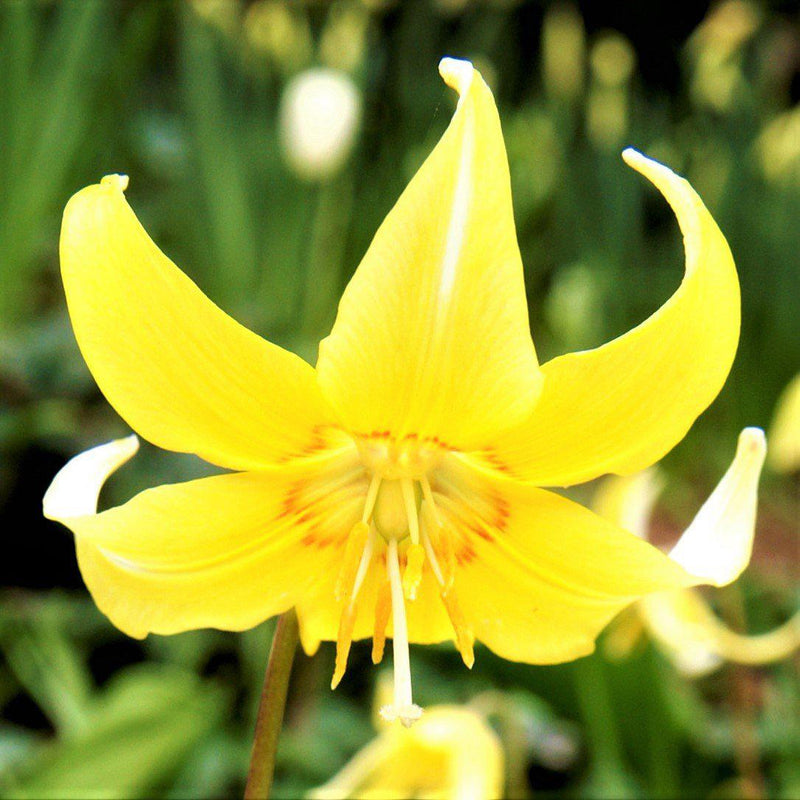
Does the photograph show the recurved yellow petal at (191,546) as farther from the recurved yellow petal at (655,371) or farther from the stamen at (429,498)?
the recurved yellow petal at (655,371)

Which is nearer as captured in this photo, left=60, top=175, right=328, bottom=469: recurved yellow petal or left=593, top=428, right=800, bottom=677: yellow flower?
left=60, top=175, right=328, bottom=469: recurved yellow petal

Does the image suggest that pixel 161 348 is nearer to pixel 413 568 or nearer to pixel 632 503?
pixel 413 568

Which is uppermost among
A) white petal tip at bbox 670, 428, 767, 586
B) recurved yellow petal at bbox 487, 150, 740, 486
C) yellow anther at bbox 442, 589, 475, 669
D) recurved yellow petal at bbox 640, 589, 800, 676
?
recurved yellow petal at bbox 487, 150, 740, 486

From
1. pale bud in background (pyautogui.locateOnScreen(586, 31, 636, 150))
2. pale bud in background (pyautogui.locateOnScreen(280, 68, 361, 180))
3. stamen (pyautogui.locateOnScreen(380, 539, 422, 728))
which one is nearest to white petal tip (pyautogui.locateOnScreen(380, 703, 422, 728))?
stamen (pyautogui.locateOnScreen(380, 539, 422, 728))

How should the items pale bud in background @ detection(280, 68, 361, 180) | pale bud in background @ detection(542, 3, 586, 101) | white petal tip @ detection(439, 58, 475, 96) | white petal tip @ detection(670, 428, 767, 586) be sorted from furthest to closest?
pale bud in background @ detection(542, 3, 586, 101) → pale bud in background @ detection(280, 68, 361, 180) → white petal tip @ detection(670, 428, 767, 586) → white petal tip @ detection(439, 58, 475, 96)

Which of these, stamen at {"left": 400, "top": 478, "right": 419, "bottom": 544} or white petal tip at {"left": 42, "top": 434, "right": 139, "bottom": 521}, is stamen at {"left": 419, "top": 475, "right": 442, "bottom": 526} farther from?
white petal tip at {"left": 42, "top": 434, "right": 139, "bottom": 521}

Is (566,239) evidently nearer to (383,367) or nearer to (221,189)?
(221,189)

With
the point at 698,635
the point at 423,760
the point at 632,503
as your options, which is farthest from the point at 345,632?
the point at 698,635

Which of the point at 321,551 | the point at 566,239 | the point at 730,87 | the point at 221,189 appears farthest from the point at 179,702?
the point at 730,87
